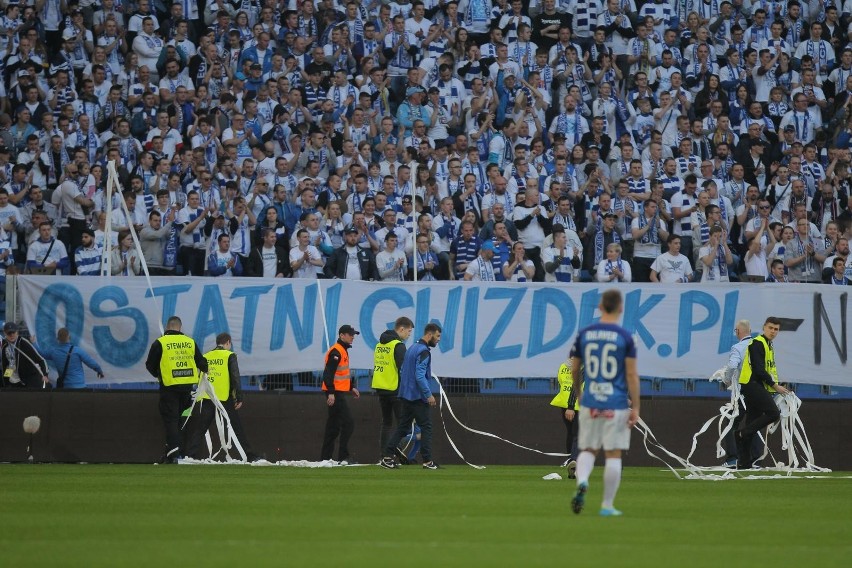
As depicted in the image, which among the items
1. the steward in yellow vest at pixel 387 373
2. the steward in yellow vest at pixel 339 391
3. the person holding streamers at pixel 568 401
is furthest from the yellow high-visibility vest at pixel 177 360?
the person holding streamers at pixel 568 401

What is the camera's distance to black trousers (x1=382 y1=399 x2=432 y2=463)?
68.3 ft

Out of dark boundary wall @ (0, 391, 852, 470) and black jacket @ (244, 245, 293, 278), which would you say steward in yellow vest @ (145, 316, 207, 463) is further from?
black jacket @ (244, 245, 293, 278)

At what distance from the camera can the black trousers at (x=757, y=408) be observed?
20562mm

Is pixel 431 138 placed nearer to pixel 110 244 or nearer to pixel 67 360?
pixel 110 244

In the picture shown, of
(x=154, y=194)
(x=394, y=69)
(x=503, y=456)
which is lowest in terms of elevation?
(x=503, y=456)

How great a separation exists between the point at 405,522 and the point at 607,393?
216 cm

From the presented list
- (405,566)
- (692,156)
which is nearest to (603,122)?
(692,156)

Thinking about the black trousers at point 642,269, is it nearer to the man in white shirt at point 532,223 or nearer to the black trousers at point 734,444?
the man in white shirt at point 532,223

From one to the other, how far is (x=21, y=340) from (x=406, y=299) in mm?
6425

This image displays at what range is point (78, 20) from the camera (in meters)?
29.2

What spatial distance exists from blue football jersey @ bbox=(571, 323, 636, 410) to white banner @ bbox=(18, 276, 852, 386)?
36.3 feet

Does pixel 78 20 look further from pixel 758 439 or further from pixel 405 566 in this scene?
pixel 405 566

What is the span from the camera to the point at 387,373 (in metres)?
22.2

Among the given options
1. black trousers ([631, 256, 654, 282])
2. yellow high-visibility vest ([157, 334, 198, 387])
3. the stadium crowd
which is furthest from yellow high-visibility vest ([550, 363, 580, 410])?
yellow high-visibility vest ([157, 334, 198, 387])
